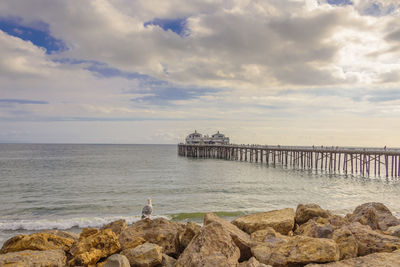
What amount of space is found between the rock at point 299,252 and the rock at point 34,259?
362cm

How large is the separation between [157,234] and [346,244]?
4.02 m

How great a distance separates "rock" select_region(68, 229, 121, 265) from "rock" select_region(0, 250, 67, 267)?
0.24 m

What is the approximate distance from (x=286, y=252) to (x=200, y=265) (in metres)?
1.62

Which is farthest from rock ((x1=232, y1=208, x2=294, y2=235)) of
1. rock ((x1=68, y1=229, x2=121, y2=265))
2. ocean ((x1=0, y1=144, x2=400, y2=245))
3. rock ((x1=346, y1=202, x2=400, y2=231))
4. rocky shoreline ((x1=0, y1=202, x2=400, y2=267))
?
ocean ((x1=0, y1=144, x2=400, y2=245))

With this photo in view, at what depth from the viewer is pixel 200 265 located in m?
4.23

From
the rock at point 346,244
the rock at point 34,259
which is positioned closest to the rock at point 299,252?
the rock at point 346,244

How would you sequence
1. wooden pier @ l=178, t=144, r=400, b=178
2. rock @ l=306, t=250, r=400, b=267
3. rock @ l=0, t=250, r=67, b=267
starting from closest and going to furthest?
rock @ l=306, t=250, r=400, b=267
rock @ l=0, t=250, r=67, b=267
wooden pier @ l=178, t=144, r=400, b=178

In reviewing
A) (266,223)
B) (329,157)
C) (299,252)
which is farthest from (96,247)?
(329,157)

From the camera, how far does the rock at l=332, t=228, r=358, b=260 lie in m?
4.86

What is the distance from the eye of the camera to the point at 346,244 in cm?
497

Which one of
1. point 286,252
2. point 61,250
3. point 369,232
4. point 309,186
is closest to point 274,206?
point 309,186

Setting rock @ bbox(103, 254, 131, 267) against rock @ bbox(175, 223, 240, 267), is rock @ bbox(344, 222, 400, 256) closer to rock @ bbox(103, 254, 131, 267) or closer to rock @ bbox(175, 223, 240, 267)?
rock @ bbox(175, 223, 240, 267)

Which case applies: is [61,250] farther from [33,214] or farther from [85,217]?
[33,214]

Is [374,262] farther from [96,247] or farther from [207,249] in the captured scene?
[96,247]
